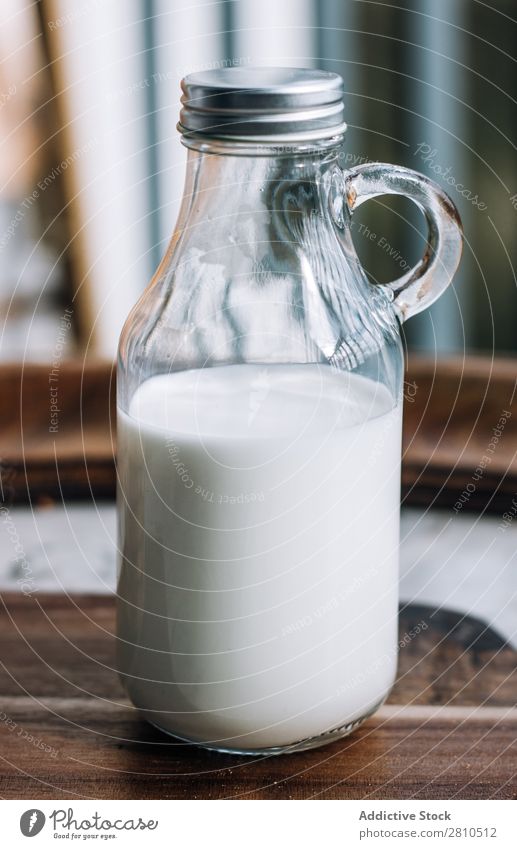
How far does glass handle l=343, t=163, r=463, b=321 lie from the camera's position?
0.45 m

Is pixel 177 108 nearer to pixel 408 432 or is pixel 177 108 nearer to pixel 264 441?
pixel 408 432

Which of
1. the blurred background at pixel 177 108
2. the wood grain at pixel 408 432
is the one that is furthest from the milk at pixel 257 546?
the blurred background at pixel 177 108

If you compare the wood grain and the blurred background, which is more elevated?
the blurred background

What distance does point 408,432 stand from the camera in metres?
0.71

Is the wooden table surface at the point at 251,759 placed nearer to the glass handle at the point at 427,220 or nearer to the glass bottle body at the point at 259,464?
the glass bottle body at the point at 259,464

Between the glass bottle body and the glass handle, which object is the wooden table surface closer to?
the glass bottle body

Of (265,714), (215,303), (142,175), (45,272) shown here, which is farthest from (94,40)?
(265,714)

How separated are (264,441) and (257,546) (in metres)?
0.04

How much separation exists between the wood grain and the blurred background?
29 centimetres

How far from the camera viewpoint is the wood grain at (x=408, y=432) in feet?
2.23

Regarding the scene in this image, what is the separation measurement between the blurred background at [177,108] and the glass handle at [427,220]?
1.85 ft

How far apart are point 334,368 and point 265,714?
146 mm

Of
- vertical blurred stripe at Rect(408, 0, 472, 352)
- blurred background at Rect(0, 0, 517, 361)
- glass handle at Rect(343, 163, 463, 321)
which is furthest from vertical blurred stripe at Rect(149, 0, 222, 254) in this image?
glass handle at Rect(343, 163, 463, 321)
